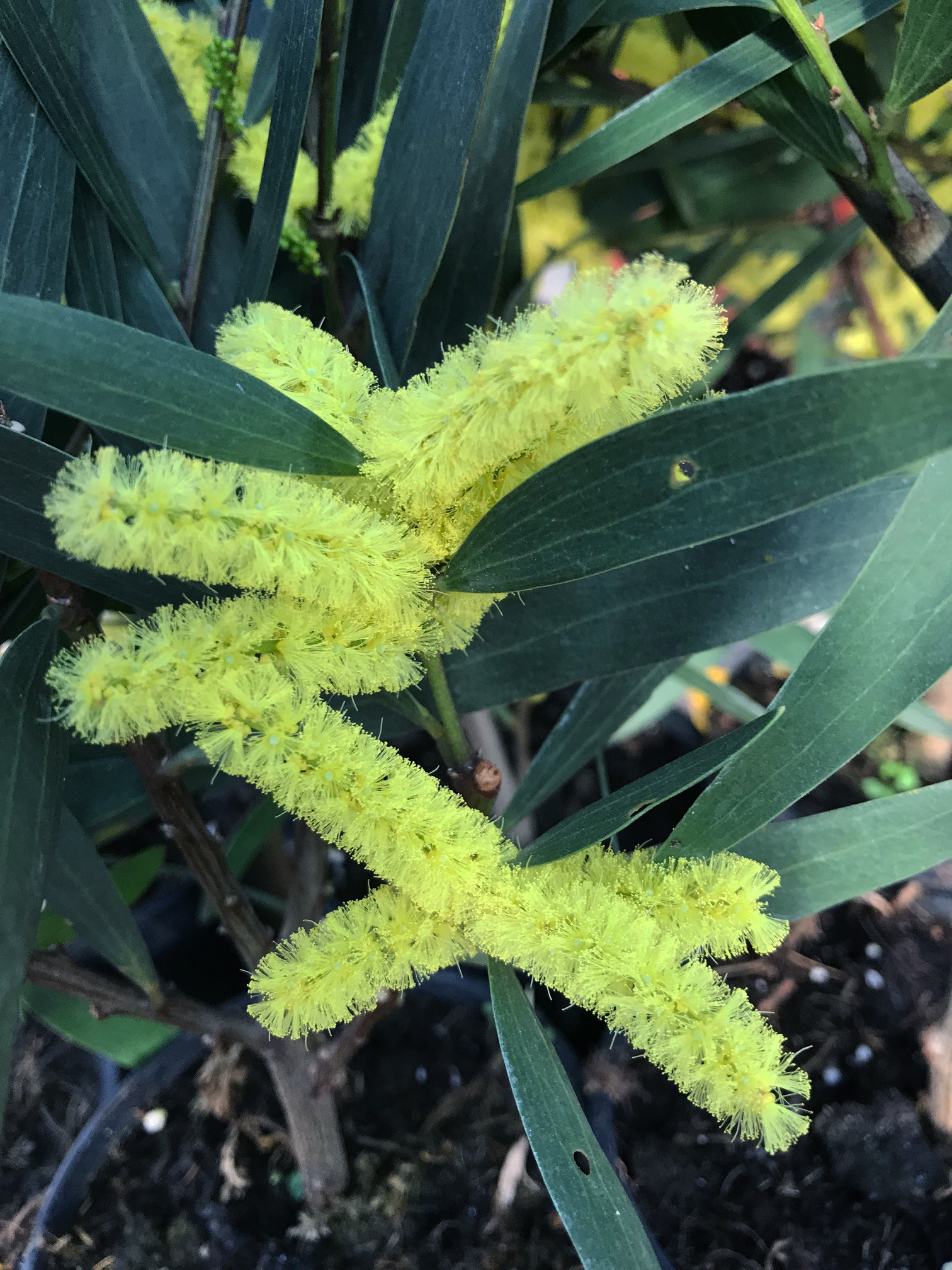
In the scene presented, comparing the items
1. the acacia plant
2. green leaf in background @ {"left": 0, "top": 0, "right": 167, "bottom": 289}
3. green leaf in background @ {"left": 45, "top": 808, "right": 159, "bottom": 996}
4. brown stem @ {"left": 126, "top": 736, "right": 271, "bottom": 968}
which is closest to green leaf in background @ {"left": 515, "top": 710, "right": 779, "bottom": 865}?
the acacia plant

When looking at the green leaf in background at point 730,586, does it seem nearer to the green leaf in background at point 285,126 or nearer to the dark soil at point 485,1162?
the green leaf in background at point 285,126

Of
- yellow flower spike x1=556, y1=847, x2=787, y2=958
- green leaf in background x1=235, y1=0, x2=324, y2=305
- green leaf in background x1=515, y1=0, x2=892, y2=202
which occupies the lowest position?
yellow flower spike x1=556, y1=847, x2=787, y2=958

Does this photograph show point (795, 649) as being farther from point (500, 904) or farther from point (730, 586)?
point (500, 904)

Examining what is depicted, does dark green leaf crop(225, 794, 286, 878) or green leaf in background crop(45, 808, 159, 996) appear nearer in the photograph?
green leaf in background crop(45, 808, 159, 996)

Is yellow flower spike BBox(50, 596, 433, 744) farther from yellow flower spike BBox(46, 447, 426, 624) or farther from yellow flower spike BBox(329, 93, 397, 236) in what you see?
yellow flower spike BBox(329, 93, 397, 236)

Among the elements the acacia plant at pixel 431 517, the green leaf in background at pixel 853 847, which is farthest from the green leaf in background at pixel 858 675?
the green leaf in background at pixel 853 847

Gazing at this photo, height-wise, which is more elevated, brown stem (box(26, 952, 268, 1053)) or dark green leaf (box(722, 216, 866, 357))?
dark green leaf (box(722, 216, 866, 357))

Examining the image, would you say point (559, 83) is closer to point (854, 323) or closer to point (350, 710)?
point (350, 710)
